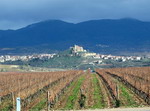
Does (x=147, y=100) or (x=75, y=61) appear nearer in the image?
(x=147, y=100)

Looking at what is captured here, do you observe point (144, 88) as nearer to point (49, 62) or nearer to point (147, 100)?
point (147, 100)

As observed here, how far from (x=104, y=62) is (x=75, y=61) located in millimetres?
11666

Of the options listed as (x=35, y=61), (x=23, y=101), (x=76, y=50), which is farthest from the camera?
(x=76, y=50)

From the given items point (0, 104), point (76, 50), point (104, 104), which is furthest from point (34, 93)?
point (76, 50)

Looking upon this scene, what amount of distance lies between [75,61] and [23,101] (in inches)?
5019

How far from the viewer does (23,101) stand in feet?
99.5

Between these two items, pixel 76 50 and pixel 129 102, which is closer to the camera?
pixel 129 102

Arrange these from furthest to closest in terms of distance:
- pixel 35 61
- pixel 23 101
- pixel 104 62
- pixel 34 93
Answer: pixel 35 61 < pixel 104 62 < pixel 34 93 < pixel 23 101

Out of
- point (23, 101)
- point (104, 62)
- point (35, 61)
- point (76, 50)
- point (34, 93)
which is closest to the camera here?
point (23, 101)

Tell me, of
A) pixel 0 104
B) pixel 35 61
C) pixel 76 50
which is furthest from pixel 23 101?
pixel 76 50

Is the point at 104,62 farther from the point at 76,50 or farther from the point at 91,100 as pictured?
the point at 91,100

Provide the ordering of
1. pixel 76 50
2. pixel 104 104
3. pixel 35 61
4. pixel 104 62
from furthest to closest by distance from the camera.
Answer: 1. pixel 76 50
2. pixel 35 61
3. pixel 104 62
4. pixel 104 104

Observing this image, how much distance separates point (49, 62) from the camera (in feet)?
539

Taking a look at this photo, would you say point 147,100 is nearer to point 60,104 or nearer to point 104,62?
point 60,104
